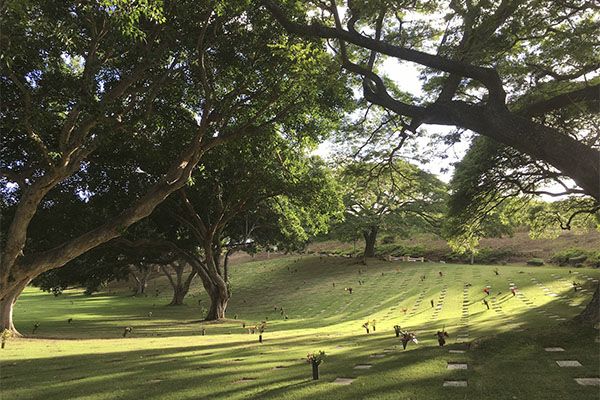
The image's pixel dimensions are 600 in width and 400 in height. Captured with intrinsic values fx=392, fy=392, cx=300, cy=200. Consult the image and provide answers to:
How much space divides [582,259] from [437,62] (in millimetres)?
28270

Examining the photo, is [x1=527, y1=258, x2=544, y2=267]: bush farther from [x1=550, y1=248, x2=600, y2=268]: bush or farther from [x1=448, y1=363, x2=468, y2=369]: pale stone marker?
[x1=448, y1=363, x2=468, y2=369]: pale stone marker

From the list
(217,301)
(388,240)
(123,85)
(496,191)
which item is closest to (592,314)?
(496,191)

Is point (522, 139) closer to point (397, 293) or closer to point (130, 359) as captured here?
point (130, 359)

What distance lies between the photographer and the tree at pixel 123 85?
7.49m

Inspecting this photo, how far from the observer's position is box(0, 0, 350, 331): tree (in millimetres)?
7488

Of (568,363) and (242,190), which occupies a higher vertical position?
(242,190)

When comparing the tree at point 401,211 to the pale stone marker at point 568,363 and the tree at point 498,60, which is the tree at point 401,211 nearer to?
the tree at point 498,60

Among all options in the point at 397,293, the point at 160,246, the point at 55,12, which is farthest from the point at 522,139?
the point at 397,293

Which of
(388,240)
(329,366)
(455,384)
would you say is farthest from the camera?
(388,240)

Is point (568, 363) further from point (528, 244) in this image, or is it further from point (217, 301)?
point (528, 244)

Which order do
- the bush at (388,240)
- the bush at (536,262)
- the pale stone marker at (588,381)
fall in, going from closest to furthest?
the pale stone marker at (588,381), the bush at (536,262), the bush at (388,240)

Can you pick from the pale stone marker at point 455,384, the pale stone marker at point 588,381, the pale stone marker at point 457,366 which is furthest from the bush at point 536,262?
the pale stone marker at point 455,384

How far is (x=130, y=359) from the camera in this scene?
26.9 ft

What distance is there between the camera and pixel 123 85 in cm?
905
